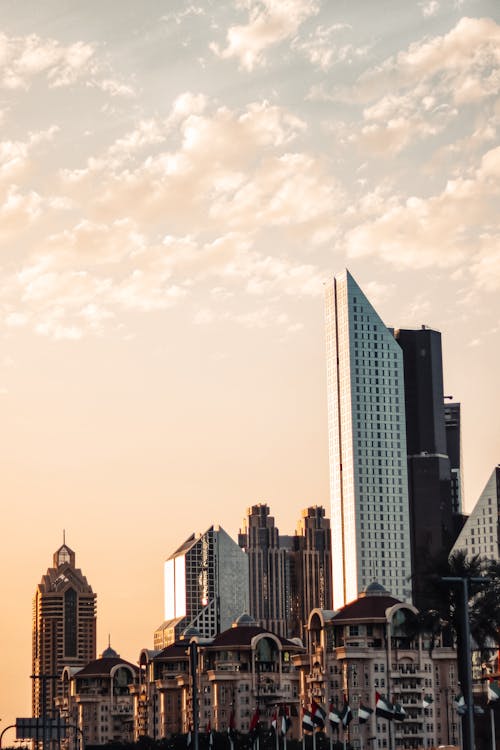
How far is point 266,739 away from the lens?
648 feet

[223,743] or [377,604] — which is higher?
[377,604]

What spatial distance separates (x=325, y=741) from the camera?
18438 cm

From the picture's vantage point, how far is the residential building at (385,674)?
18375cm

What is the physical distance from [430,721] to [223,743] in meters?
25.9

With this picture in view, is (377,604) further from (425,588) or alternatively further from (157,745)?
(425,588)

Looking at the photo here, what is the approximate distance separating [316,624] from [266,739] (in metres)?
16.9

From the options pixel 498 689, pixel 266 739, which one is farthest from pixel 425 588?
pixel 266 739

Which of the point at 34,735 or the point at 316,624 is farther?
the point at 316,624

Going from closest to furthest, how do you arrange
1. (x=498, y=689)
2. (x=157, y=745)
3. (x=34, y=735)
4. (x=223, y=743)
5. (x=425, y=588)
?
(x=498, y=689), (x=425, y=588), (x=34, y=735), (x=223, y=743), (x=157, y=745)

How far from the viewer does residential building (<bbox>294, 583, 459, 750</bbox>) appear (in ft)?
603

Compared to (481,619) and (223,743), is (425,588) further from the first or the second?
(223,743)

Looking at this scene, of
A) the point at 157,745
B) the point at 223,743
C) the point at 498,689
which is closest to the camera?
the point at 498,689

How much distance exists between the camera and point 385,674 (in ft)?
606

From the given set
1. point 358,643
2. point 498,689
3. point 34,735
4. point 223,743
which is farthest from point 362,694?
point 498,689
